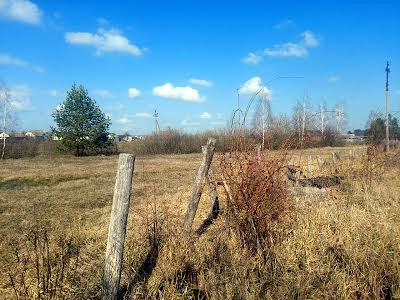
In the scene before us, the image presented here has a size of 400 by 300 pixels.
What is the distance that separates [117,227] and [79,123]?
3449 centimetres

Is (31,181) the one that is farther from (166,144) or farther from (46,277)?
(166,144)

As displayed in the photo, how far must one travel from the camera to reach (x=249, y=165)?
15.3ft

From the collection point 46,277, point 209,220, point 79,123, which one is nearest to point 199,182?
point 209,220

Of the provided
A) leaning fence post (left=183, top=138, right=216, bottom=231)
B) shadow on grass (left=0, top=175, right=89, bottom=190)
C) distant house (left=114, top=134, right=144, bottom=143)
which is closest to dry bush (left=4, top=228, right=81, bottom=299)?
leaning fence post (left=183, top=138, right=216, bottom=231)

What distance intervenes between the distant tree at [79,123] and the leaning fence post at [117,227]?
1346 inches

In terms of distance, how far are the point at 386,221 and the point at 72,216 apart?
6.50 metres

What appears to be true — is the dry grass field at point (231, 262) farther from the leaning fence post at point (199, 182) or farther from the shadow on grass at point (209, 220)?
the leaning fence post at point (199, 182)

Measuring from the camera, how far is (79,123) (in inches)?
1401

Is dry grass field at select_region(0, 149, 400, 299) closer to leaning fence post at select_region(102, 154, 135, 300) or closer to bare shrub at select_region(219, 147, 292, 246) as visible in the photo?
bare shrub at select_region(219, 147, 292, 246)

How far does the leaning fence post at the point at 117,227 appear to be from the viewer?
3.15 m

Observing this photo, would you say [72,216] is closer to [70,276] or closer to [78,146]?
[70,276]

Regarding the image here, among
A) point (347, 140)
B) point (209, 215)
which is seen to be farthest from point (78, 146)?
point (347, 140)

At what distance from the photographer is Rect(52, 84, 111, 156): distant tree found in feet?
117

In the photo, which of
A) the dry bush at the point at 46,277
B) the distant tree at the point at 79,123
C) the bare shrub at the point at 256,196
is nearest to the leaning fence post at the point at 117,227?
the dry bush at the point at 46,277
